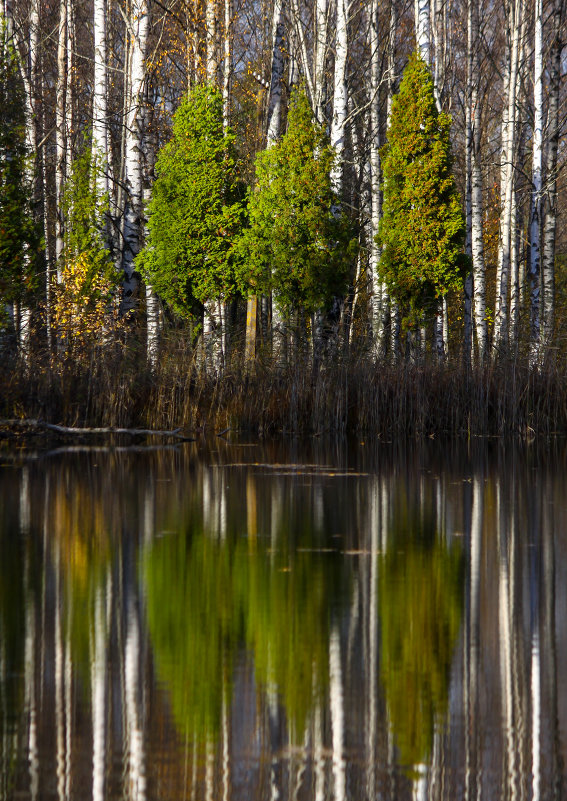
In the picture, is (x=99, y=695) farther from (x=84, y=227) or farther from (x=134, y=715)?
(x=84, y=227)

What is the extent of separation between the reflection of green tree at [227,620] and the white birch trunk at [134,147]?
1267 cm

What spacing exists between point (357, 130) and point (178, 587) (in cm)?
2401

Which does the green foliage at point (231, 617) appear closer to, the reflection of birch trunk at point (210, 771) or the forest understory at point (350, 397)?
the reflection of birch trunk at point (210, 771)

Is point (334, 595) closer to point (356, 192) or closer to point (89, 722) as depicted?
point (89, 722)

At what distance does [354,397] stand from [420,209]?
16.6ft

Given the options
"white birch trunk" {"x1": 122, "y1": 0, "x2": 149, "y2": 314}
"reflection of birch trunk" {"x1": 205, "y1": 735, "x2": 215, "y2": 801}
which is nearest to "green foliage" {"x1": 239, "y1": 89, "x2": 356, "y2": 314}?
"white birch trunk" {"x1": 122, "y1": 0, "x2": 149, "y2": 314}

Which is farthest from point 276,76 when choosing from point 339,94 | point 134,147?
point 134,147

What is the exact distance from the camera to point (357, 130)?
27688 millimetres

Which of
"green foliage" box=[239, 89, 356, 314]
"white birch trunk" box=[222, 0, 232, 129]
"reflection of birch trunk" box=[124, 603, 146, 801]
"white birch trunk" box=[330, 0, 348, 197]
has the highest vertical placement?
"white birch trunk" box=[222, 0, 232, 129]

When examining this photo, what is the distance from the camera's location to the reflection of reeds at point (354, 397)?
14.3 meters

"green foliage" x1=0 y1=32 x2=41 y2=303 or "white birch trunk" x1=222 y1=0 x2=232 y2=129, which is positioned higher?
"white birch trunk" x1=222 y1=0 x2=232 y2=129

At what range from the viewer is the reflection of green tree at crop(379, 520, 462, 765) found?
324 centimetres

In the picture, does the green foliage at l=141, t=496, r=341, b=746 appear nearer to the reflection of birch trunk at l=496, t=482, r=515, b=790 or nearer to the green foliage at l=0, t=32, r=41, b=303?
the reflection of birch trunk at l=496, t=482, r=515, b=790

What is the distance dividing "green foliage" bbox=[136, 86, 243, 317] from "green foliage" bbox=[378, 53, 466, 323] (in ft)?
8.72
